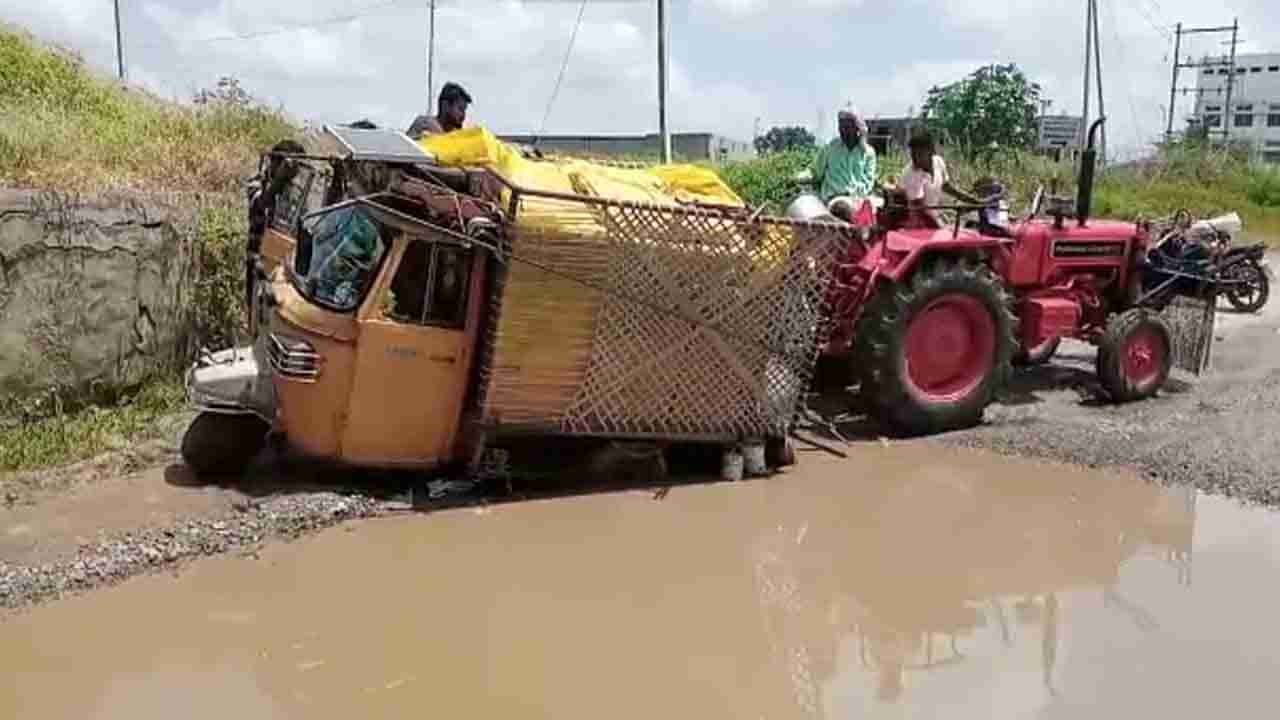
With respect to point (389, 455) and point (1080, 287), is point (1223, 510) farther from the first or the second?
point (389, 455)

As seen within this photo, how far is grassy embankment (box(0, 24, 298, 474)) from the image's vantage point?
7.46 meters

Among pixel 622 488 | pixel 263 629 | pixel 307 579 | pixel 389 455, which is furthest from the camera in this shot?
pixel 622 488

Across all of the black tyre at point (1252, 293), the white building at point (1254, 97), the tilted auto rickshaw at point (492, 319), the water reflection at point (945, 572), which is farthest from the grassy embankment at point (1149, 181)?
the white building at point (1254, 97)

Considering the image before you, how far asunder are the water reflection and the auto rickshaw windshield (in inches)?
97.0

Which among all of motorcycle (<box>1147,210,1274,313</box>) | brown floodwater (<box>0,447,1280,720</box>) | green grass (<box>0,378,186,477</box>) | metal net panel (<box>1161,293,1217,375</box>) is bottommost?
brown floodwater (<box>0,447,1280,720</box>)

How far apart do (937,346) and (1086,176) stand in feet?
6.51

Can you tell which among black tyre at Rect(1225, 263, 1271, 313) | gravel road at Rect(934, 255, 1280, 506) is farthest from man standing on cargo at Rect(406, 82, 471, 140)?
black tyre at Rect(1225, 263, 1271, 313)

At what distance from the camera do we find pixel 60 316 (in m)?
7.71

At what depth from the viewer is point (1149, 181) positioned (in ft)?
99.5

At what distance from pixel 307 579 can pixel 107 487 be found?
1.72 m

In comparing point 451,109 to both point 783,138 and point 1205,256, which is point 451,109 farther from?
point 783,138

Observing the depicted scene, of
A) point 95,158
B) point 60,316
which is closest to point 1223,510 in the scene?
point 60,316

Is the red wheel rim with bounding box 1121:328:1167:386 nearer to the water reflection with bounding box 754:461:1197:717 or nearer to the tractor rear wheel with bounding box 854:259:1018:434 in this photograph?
the tractor rear wheel with bounding box 854:259:1018:434

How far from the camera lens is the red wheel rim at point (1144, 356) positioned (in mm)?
9070
